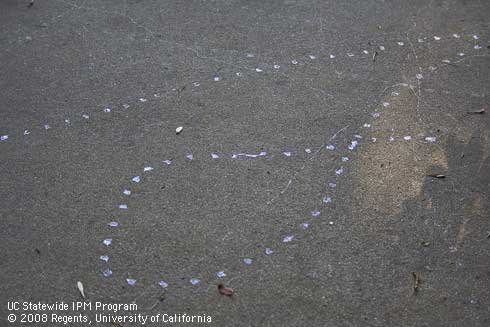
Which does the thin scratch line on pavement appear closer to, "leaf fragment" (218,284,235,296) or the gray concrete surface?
the gray concrete surface

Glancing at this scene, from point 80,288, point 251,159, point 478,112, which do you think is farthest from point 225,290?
point 478,112

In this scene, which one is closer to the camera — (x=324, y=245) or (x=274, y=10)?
(x=324, y=245)

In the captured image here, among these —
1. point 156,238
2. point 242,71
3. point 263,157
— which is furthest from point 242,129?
point 156,238

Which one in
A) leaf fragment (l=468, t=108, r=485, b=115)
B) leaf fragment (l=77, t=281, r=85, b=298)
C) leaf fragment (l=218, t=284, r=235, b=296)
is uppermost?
leaf fragment (l=468, t=108, r=485, b=115)

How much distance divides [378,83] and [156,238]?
2377mm

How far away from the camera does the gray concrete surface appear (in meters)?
3.33

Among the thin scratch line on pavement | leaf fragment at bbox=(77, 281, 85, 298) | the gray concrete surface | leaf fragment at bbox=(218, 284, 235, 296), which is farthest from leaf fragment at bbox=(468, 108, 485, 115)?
leaf fragment at bbox=(77, 281, 85, 298)

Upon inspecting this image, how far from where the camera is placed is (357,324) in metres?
3.13

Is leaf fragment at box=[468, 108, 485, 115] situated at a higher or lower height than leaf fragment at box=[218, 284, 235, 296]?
higher

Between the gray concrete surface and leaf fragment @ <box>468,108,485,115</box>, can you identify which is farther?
leaf fragment @ <box>468,108,485,115</box>

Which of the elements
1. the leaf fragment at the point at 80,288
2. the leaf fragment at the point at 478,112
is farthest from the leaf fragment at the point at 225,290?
the leaf fragment at the point at 478,112

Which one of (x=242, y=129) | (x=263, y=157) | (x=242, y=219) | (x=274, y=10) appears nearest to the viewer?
(x=242, y=219)

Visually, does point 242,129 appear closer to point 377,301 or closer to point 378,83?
point 378,83

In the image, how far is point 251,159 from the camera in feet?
13.8
